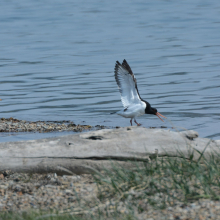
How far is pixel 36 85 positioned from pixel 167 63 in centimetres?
760

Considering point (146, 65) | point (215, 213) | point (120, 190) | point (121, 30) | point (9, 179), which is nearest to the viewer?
point (215, 213)

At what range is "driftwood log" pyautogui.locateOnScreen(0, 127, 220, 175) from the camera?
629 cm

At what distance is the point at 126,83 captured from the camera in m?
10.5

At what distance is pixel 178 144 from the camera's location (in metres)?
6.44

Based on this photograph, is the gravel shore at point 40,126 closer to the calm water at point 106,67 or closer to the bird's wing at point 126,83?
the calm water at point 106,67

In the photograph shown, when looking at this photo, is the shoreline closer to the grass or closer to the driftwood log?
the driftwood log

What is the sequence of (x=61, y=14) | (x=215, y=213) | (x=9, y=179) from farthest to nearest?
(x=61, y=14), (x=9, y=179), (x=215, y=213)

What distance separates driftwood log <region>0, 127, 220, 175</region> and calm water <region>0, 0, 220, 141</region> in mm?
3908

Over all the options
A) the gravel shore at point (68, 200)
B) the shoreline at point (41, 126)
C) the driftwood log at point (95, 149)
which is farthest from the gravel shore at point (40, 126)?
the gravel shore at point (68, 200)

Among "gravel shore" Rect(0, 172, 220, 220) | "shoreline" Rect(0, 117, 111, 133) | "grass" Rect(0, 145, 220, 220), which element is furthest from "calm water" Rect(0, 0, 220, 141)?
"grass" Rect(0, 145, 220, 220)

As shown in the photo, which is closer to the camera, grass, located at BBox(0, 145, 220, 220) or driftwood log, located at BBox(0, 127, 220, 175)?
grass, located at BBox(0, 145, 220, 220)

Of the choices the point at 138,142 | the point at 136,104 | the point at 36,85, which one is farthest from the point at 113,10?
the point at 138,142

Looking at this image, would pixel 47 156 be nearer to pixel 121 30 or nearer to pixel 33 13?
pixel 121 30

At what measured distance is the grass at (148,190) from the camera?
4.80 metres
